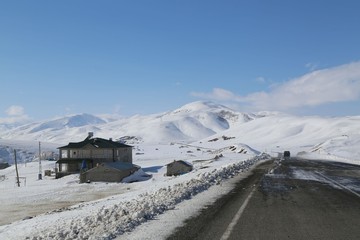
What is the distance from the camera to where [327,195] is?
1723 cm

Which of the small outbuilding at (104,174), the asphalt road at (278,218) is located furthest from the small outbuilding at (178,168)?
the asphalt road at (278,218)

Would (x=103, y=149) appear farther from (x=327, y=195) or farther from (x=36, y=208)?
(x=327, y=195)

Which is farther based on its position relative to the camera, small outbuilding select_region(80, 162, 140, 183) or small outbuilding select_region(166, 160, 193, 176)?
small outbuilding select_region(166, 160, 193, 176)

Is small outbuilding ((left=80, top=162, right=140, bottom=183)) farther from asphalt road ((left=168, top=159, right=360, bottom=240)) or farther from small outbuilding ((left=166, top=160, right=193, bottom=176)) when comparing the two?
asphalt road ((left=168, top=159, right=360, bottom=240))

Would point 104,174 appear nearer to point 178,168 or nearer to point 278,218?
point 178,168

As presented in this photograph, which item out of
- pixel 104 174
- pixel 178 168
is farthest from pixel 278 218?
pixel 178 168

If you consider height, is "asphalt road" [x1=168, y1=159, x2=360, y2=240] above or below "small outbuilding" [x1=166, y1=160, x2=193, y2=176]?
above

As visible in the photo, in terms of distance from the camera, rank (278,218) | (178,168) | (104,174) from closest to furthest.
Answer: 1. (278,218)
2. (104,174)
3. (178,168)

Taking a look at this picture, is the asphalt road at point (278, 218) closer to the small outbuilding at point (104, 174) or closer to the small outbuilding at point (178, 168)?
the small outbuilding at point (104, 174)

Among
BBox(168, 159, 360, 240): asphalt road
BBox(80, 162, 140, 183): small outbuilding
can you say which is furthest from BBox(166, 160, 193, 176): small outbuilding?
BBox(168, 159, 360, 240): asphalt road

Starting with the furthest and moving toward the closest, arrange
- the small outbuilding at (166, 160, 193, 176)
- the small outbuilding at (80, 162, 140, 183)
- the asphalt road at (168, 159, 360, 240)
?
the small outbuilding at (166, 160, 193, 176) → the small outbuilding at (80, 162, 140, 183) → the asphalt road at (168, 159, 360, 240)

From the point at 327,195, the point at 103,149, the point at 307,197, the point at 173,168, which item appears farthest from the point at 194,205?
the point at 103,149

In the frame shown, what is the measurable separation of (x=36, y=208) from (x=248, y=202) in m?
24.6

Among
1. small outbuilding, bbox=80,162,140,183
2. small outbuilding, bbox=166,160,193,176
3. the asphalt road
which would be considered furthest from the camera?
small outbuilding, bbox=166,160,193,176
